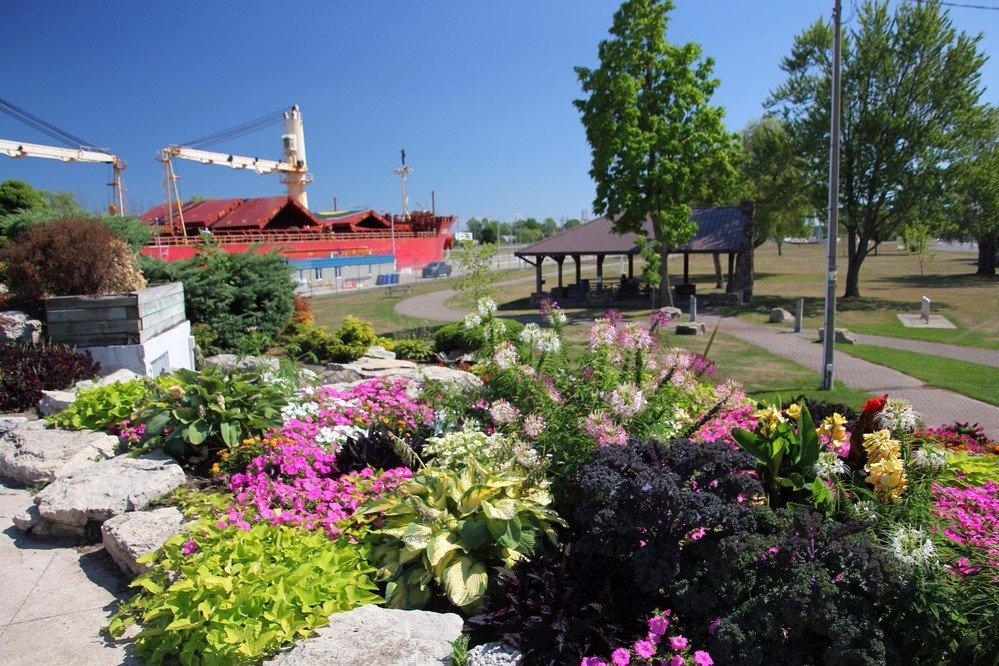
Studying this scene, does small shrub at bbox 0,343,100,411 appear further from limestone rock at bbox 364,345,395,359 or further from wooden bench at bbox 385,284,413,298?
wooden bench at bbox 385,284,413,298

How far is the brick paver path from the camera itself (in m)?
9.58

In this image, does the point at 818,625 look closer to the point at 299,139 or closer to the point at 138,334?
the point at 138,334

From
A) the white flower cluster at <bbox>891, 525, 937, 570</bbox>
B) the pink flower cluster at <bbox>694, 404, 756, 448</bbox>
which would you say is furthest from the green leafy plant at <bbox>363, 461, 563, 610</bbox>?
the pink flower cluster at <bbox>694, 404, 756, 448</bbox>

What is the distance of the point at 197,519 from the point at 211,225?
57.4m

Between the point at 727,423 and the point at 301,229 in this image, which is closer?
the point at 727,423

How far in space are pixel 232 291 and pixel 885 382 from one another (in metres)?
13.7

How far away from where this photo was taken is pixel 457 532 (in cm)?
379

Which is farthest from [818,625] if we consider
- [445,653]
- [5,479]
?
[5,479]

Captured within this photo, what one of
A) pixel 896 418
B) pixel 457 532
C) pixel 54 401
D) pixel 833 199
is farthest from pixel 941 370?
pixel 54 401

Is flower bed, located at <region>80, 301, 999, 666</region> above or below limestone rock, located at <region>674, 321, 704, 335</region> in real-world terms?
above

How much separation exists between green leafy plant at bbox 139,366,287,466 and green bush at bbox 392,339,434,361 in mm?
6314

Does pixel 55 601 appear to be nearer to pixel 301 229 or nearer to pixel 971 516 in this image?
pixel 971 516

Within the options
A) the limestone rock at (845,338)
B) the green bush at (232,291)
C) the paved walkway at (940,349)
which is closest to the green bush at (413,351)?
the green bush at (232,291)

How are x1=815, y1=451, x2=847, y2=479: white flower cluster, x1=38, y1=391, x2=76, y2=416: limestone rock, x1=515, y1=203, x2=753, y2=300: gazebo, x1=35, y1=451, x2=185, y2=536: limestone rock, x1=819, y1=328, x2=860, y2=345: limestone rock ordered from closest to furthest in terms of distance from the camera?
x1=815, y1=451, x2=847, y2=479: white flower cluster → x1=35, y1=451, x2=185, y2=536: limestone rock → x1=38, y1=391, x2=76, y2=416: limestone rock → x1=819, y1=328, x2=860, y2=345: limestone rock → x1=515, y1=203, x2=753, y2=300: gazebo
